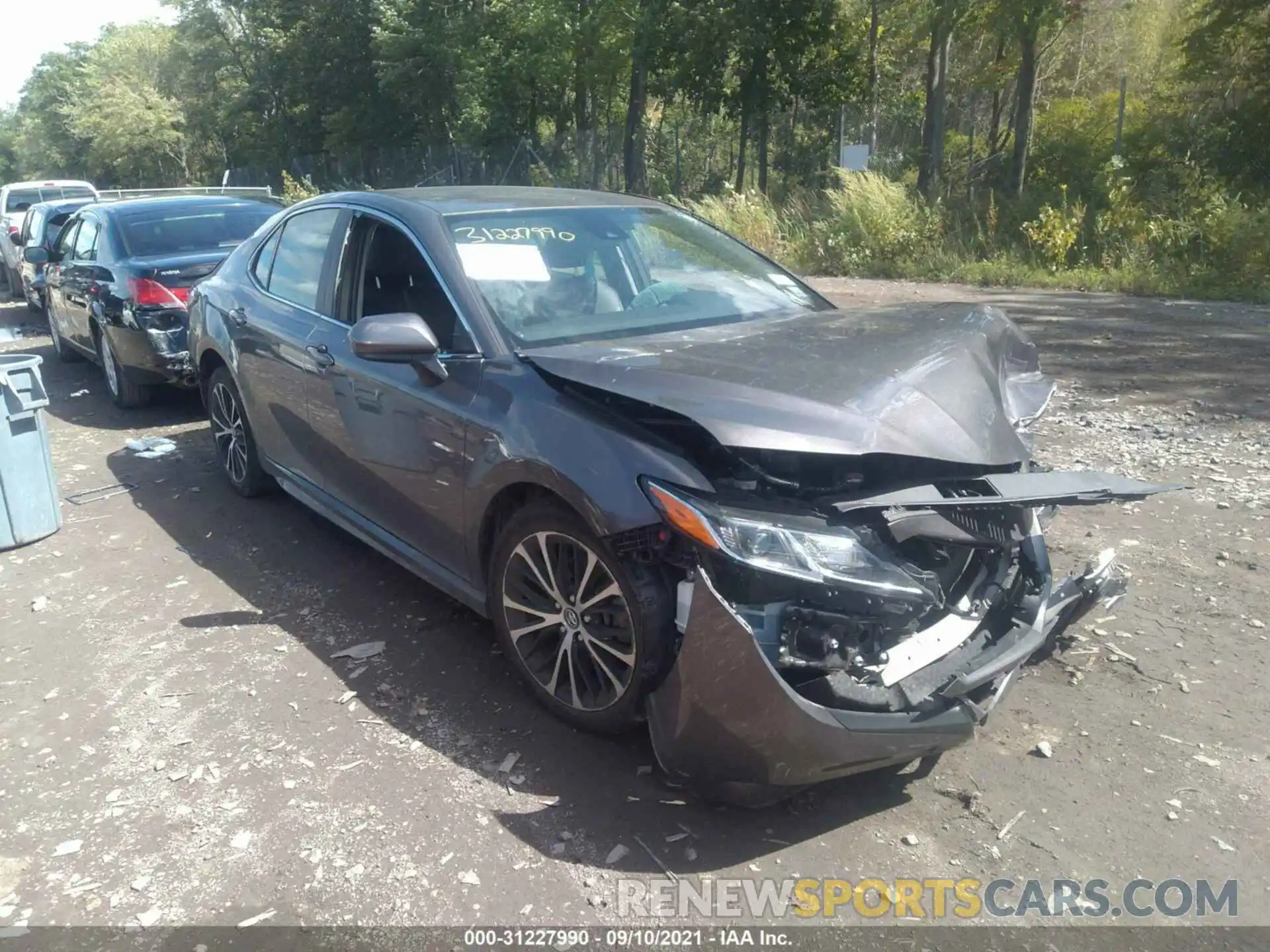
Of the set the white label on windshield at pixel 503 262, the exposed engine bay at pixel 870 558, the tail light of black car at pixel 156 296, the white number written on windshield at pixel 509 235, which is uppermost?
the white number written on windshield at pixel 509 235

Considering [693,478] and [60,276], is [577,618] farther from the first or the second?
[60,276]

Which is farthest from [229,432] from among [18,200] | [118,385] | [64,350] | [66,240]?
[18,200]

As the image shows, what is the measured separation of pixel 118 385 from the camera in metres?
Answer: 8.73

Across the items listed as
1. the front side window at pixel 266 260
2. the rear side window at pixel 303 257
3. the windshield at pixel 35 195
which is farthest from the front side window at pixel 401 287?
the windshield at pixel 35 195

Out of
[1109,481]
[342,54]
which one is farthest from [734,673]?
[342,54]

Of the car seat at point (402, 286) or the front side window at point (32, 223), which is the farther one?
the front side window at point (32, 223)

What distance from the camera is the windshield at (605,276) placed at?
4.02 m

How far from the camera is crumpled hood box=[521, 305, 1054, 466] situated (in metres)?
3.00

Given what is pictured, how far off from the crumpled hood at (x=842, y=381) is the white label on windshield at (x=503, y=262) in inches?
19.0

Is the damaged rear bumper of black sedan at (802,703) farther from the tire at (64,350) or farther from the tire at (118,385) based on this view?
the tire at (64,350)

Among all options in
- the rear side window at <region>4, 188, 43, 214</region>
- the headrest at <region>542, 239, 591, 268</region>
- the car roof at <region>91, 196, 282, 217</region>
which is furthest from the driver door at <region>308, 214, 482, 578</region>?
the rear side window at <region>4, 188, 43, 214</region>

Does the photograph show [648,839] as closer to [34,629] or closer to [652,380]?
[652,380]

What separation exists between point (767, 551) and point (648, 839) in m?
0.98

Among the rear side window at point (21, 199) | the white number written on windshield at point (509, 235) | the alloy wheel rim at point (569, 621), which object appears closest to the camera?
the alloy wheel rim at point (569, 621)
